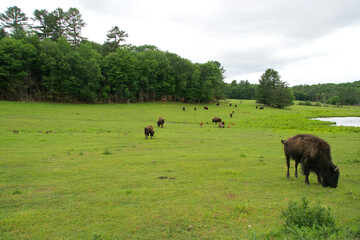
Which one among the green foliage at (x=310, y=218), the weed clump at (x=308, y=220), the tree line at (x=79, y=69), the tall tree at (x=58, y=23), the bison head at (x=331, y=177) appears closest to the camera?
the weed clump at (x=308, y=220)

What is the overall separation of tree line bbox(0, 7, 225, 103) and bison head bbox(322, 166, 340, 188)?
61.3 meters

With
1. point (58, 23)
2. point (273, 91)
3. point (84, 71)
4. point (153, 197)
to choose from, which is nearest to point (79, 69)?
point (84, 71)

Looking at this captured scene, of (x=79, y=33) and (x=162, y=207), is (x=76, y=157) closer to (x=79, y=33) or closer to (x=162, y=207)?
(x=162, y=207)

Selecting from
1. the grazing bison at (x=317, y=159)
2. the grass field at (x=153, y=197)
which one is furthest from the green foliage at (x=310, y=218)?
the grazing bison at (x=317, y=159)

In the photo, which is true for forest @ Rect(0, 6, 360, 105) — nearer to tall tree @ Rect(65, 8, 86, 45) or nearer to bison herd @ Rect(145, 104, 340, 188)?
tall tree @ Rect(65, 8, 86, 45)

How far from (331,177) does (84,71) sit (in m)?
63.9

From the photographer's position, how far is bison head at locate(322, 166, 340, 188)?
8.38 m

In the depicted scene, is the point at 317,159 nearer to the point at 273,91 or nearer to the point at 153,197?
the point at 153,197

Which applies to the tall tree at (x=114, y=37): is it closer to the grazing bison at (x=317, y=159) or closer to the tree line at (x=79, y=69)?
the tree line at (x=79, y=69)

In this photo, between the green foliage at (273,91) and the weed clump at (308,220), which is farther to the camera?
the green foliage at (273,91)

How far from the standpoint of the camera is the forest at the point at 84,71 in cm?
5547

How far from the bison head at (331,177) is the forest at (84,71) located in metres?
61.3

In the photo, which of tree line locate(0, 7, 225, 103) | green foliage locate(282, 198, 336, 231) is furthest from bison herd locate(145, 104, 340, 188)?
tree line locate(0, 7, 225, 103)

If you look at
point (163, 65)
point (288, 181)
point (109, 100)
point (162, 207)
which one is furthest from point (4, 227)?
point (163, 65)
